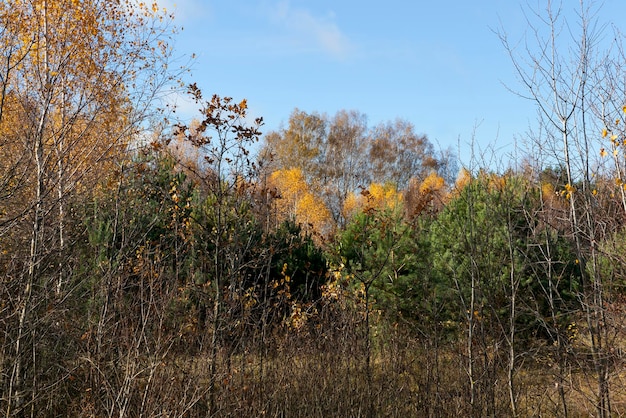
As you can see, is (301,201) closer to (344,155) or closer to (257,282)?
(344,155)

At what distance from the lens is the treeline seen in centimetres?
528

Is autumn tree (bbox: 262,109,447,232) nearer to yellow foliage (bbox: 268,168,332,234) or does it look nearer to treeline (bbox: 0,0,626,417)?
yellow foliage (bbox: 268,168,332,234)

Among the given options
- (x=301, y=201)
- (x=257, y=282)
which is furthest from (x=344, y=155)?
(x=257, y=282)

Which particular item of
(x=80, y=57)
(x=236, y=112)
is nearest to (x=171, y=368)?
(x=236, y=112)

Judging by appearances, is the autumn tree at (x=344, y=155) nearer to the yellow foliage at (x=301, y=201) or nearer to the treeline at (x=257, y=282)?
the yellow foliage at (x=301, y=201)

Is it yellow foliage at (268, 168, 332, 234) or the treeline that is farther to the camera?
yellow foliage at (268, 168, 332, 234)

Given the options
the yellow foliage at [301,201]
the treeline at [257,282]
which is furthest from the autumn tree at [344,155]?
the treeline at [257,282]

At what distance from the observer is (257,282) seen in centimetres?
941

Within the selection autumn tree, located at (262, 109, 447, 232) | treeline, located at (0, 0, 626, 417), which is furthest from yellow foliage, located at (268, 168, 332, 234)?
treeline, located at (0, 0, 626, 417)

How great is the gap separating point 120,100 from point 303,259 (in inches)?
176

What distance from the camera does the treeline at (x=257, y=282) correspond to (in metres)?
5.28

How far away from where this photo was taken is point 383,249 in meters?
9.00

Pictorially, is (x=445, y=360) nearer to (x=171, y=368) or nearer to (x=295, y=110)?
(x=171, y=368)

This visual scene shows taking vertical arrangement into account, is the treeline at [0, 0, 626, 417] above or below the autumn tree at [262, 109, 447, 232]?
below
